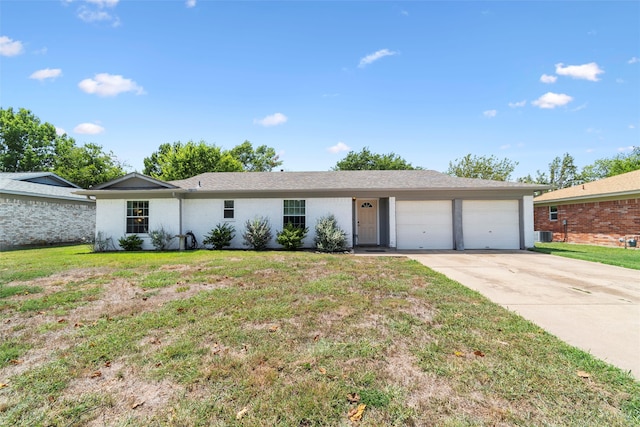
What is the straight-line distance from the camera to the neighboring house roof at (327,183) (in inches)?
486

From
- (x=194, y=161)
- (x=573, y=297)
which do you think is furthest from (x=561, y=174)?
(x=194, y=161)

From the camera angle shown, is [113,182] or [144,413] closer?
[144,413]

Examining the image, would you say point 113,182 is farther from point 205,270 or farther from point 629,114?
point 629,114

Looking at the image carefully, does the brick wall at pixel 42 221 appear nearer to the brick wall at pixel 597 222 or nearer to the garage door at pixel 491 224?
the garage door at pixel 491 224

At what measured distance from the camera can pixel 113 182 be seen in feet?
41.1

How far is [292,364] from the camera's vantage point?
279cm

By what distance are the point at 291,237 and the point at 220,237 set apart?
3328 mm

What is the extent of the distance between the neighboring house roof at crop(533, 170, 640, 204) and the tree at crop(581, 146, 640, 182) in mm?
23271

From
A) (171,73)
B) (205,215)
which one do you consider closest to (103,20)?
(171,73)

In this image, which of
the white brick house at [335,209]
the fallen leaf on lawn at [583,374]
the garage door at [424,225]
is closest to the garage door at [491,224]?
the white brick house at [335,209]

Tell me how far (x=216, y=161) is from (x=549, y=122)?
2823cm

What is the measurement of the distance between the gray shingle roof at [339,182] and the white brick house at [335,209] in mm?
98

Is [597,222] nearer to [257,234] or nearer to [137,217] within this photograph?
[257,234]

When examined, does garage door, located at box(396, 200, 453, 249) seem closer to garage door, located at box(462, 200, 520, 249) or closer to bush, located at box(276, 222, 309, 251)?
garage door, located at box(462, 200, 520, 249)
